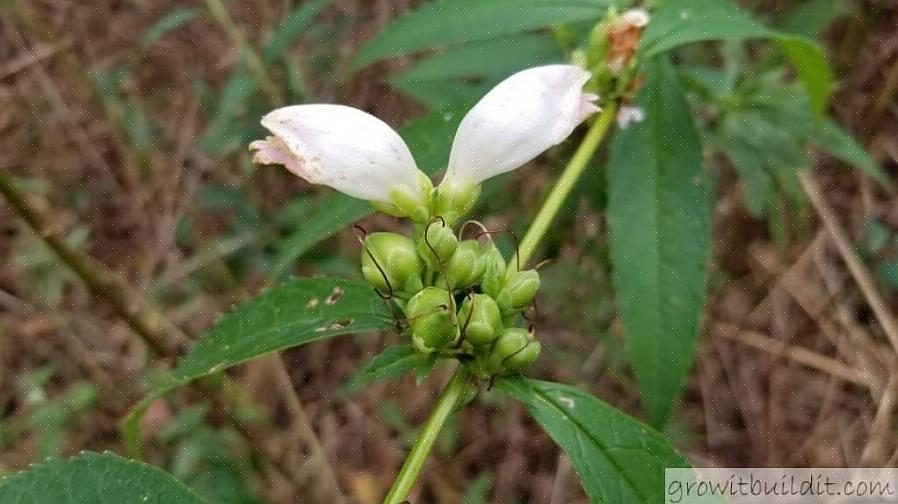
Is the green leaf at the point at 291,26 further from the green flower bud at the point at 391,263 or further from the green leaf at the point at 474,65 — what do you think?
the green flower bud at the point at 391,263

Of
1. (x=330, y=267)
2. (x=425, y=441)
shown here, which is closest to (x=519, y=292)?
(x=425, y=441)

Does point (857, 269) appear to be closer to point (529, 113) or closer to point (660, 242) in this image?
point (660, 242)

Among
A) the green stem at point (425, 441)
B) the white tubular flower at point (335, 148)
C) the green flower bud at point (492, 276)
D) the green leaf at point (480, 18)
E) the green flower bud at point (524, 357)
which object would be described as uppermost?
the green leaf at point (480, 18)

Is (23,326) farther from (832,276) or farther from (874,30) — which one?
(874,30)

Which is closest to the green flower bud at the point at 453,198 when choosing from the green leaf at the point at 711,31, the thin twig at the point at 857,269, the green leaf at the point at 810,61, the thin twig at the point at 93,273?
the green leaf at the point at 711,31

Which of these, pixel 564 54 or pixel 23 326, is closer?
pixel 564 54

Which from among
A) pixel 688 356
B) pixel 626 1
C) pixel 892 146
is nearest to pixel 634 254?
pixel 688 356
